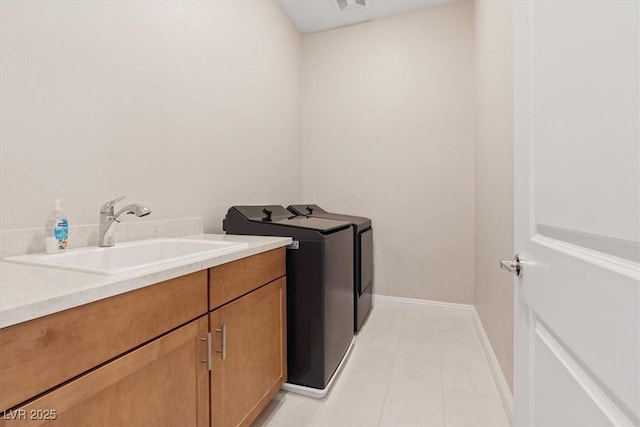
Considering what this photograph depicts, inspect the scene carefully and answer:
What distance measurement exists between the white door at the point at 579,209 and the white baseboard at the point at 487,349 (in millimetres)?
855

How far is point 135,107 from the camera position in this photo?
1.53 meters

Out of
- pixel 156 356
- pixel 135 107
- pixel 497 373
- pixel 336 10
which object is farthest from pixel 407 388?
pixel 336 10

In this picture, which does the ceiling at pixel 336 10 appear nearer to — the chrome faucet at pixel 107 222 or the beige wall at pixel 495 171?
the beige wall at pixel 495 171

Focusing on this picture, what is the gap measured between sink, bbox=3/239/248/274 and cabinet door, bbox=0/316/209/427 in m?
0.24

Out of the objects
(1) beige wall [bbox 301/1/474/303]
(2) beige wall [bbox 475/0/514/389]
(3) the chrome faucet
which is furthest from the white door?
(1) beige wall [bbox 301/1/474/303]

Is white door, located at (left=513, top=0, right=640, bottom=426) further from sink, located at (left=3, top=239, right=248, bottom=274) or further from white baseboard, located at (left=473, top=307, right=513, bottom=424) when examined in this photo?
sink, located at (left=3, top=239, right=248, bottom=274)

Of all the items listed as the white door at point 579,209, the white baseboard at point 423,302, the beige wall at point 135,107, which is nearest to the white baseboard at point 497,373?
the white baseboard at point 423,302

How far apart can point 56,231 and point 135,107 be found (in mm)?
701

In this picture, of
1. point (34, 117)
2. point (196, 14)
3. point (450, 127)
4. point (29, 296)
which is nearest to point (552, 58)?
point (29, 296)

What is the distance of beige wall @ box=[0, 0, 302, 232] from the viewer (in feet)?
3.70

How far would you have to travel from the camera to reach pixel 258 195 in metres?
2.57

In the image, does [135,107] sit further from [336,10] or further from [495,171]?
[336,10]

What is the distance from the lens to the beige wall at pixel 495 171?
158 centimetres

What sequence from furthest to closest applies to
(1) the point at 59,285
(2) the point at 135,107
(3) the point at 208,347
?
(2) the point at 135,107, (3) the point at 208,347, (1) the point at 59,285
